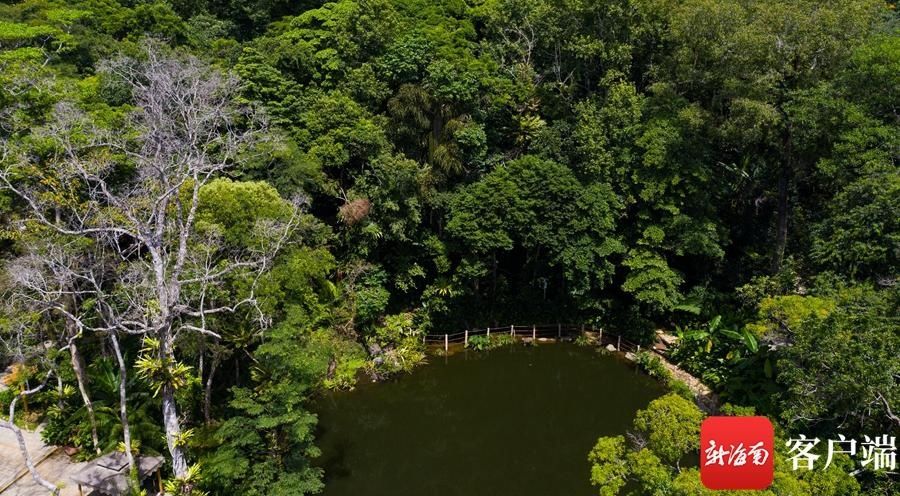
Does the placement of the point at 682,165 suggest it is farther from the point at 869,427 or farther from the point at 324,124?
the point at 324,124

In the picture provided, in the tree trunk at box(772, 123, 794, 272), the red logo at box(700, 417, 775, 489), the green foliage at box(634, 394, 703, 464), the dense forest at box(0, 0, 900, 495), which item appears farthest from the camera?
the tree trunk at box(772, 123, 794, 272)

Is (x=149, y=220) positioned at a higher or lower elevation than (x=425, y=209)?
higher

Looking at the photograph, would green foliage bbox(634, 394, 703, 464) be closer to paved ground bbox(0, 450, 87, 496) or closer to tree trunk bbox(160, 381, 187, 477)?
tree trunk bbox(160, 381, 187, 477)

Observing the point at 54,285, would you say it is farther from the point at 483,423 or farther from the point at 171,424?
the point at 483,423

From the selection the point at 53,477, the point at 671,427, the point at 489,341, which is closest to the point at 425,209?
the point at 489,341

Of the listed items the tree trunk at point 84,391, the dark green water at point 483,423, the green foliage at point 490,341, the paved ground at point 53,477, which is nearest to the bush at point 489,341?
the green foliage at point 490,341

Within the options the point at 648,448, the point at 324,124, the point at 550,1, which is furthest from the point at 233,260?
the point at 550,1

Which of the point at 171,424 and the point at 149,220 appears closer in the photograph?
the point at 171,424

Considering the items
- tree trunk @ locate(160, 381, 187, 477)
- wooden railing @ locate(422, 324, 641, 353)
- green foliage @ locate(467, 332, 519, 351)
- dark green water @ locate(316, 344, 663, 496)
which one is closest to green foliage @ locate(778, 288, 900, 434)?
dark green water @ locate(316, 344, 663, 496)
